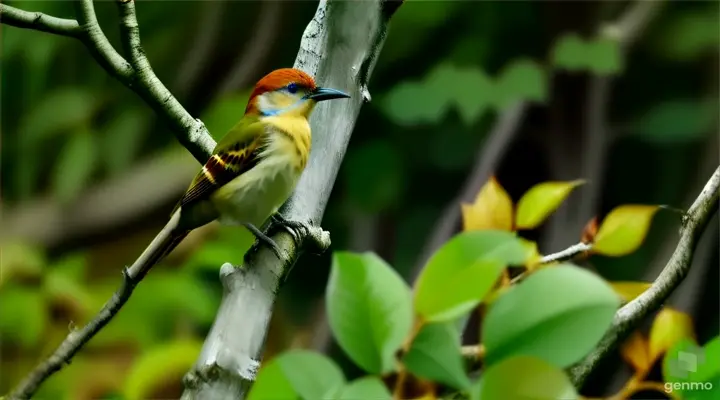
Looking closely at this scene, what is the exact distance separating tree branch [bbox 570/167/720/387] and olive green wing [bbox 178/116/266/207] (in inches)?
7.1

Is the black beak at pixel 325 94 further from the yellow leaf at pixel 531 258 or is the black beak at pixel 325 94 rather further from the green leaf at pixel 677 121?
the green leaf at pixel 677 121

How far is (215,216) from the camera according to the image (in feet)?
1.24

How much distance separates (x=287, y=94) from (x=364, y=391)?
0.22 meters

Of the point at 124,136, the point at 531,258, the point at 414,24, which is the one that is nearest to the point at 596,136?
the point at 414,24

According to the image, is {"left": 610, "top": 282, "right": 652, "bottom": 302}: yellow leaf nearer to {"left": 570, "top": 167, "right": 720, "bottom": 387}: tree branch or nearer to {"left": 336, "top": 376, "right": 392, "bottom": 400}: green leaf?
{"left": 570, "top": 167, "right": 720, "bottom": 387}: tree branch

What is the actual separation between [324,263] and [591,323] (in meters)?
0.70

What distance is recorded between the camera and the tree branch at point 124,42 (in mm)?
288

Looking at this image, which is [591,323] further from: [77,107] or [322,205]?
[77,107]

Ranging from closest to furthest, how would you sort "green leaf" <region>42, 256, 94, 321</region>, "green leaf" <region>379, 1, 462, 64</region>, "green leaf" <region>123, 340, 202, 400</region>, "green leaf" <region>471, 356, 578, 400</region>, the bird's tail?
"green leaf" <region>471, 356, 578, 400</region>, the bird's tail, "green leaf" <region>123, 340, 202, 400</region>, "green leaf" <region>42, 256, 94, 321</region>, "green leaf" <region>379, 1, 462, 64</region>

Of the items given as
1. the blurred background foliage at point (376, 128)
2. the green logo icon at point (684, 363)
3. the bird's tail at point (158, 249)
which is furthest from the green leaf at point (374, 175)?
the green logo icon at point (684, 363)

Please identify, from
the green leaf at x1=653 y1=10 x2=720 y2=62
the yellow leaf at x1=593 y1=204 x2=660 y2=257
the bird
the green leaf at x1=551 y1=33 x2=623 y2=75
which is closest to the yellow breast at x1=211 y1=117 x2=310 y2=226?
the bird

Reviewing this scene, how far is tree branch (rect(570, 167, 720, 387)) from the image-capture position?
0.21 m

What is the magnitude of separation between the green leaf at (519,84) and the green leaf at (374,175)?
13 cm

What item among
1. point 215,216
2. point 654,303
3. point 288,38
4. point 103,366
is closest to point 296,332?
point 103,366
